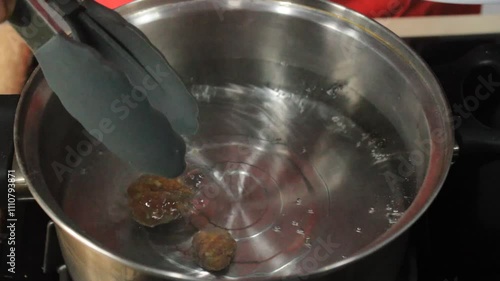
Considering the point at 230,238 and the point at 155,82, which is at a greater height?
the point at 155,82

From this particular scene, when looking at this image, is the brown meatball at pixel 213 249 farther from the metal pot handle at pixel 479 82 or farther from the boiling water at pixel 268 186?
the metal pot handle at pixel 479 82

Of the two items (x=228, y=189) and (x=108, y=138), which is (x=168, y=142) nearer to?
(x=108, y=138)

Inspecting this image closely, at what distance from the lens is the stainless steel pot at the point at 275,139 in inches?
23.5

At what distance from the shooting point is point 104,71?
388mm

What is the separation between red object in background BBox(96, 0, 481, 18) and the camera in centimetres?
80

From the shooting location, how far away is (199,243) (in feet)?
1.93

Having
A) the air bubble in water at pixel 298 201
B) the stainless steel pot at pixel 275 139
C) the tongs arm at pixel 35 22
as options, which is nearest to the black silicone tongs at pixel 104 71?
the tongs arm at pixel 35 22

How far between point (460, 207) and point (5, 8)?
55cm

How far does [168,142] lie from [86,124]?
6 cm

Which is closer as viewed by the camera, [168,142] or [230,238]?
[168,142]

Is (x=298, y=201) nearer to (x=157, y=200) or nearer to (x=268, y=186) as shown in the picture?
(x=268, y=186)

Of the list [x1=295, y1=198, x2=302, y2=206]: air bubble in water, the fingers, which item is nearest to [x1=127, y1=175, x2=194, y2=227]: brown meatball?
[x1=295, y1=198, x2=302, y2=206]: air bubble in water

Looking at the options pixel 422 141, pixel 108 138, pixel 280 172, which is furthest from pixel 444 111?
pixel 108 138

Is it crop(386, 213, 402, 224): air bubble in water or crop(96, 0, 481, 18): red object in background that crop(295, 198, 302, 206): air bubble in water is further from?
crop(96, 0, 481, 18): red object in background
